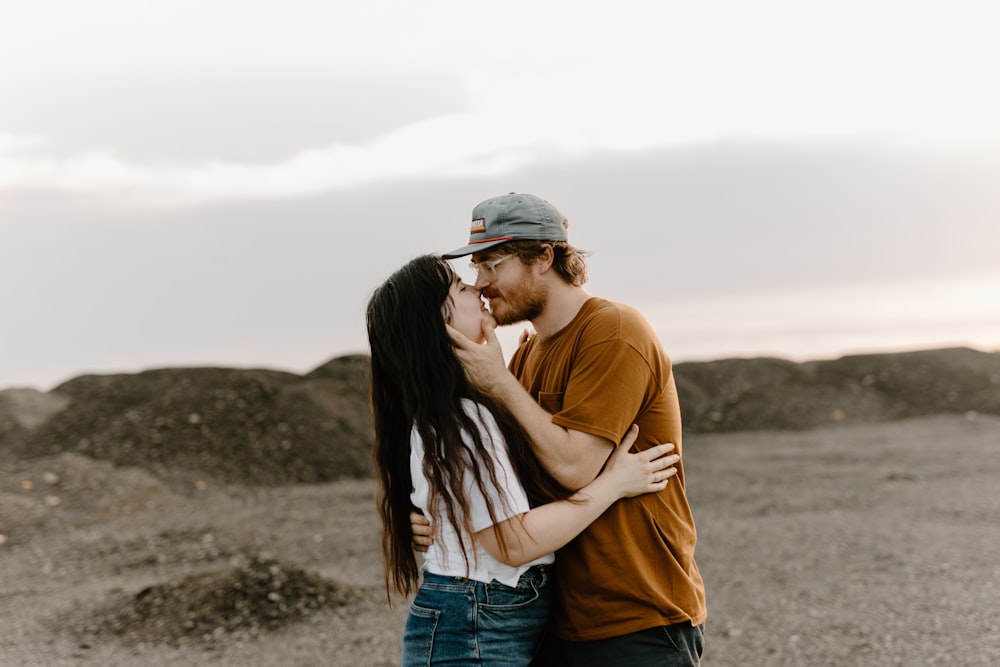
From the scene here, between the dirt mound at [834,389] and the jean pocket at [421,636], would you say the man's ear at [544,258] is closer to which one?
the jean pocket at [421,636]

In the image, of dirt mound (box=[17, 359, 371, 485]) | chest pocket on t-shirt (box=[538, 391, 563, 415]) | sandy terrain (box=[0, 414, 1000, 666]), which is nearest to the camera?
chest pocket on t-shirt (box=[538, 391, 563, 415])

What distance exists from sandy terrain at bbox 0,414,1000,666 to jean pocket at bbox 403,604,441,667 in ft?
11.6

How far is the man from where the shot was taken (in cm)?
264

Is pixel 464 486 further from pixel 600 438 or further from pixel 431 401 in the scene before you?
pixel 600 438

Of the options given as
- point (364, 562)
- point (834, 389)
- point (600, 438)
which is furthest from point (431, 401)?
point (834, 389)

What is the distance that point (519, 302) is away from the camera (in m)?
3.02

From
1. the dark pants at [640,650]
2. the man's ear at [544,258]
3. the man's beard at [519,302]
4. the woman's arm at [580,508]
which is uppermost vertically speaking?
the man's ear at [544,258]

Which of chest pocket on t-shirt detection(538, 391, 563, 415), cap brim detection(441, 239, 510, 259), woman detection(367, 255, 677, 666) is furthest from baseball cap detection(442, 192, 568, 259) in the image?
chest pocket on t-shirt detection(538, 391, 563, 415)

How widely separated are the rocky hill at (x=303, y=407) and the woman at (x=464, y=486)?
8854 millimetres

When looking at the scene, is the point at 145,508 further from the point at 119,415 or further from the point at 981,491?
the point at 981,491

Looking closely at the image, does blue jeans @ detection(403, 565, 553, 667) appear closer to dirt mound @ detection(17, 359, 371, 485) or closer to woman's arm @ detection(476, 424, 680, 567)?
woman's arm @ detection(476, 424, 680, 567)

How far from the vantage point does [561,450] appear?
2.62 m

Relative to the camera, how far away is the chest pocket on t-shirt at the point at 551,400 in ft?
9.49

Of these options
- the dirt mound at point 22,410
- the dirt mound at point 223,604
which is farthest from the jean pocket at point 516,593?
the dirt mound at point 22,410
